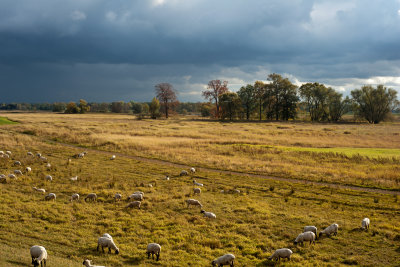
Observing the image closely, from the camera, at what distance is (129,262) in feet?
37.0

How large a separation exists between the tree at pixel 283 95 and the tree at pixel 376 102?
29.7m

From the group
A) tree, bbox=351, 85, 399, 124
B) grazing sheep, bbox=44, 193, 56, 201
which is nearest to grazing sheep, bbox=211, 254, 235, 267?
grazing sheep, bbox=44, 193, 56, 201

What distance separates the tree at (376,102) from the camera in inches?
4732

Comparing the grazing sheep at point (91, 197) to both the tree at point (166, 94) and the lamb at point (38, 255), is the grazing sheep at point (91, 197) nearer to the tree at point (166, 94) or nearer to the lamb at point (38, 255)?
the lamb at point (38, 255)

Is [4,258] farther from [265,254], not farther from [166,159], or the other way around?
[166,159]

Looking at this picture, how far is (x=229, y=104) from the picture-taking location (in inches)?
4779

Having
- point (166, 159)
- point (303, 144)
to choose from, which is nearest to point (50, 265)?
point (166, 159)

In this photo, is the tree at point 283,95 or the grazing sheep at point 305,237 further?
the tree at point 283,95

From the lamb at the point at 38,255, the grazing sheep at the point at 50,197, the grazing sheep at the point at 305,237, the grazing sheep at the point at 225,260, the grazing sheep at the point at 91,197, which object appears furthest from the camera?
the grazing sheep at the point at 91,197

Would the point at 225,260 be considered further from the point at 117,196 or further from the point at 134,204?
the point at 117,196

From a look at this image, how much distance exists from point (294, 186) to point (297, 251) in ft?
41.8

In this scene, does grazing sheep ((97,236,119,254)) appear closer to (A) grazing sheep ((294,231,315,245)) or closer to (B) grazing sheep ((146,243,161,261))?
(B) grazing sheep ((146,243,161,261))

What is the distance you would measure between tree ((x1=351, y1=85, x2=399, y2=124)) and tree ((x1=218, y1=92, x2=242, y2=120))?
55.1 meters

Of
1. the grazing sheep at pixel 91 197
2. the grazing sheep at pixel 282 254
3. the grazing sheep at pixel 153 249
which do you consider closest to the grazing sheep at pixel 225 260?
the grazing sheep at pixel 282 254
